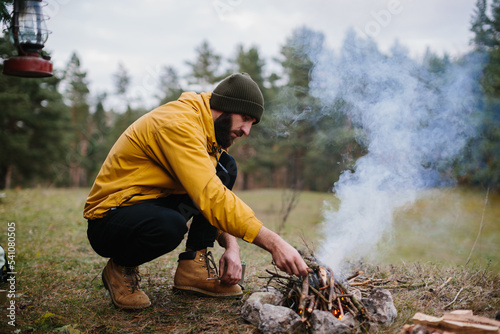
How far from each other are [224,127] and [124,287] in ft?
4.34

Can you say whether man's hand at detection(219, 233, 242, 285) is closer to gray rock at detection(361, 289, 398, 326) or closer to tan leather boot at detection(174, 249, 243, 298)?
tan leather boot at detection(174, 249, 243, 298)

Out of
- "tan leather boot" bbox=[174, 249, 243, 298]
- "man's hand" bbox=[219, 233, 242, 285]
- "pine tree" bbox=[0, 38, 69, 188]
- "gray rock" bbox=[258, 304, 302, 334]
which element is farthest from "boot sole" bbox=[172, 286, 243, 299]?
"pine tree" bbox=[0, 38, 69, 188]

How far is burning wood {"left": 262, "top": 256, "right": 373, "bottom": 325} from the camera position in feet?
7.11

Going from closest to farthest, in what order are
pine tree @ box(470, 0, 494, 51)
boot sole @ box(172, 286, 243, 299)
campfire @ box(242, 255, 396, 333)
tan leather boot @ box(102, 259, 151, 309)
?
1. campfire @ box(242, 255, 396, 333)
2. tan leather boot @ box(102, 259, 151, 309)
3. boot sole @ box(172, 286, 243, 299)
4. pine tree @ box(470, 0, 494, 51)

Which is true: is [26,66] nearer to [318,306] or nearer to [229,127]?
[229,127]

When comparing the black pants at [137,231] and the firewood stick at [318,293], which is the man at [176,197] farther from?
the firewood stick at [318,293]

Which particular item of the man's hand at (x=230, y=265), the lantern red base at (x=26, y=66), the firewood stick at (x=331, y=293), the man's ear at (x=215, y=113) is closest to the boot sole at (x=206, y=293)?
the man's hand at (x=230, y=265)

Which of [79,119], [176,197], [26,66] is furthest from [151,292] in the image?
[79,119]

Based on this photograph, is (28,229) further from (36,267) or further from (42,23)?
(42,23)

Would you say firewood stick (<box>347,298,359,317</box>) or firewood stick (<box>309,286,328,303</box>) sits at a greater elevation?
firewood stick (<box>309,286,328,303</box>)

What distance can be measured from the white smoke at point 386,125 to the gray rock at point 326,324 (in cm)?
84

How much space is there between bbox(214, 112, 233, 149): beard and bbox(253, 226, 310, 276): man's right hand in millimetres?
850

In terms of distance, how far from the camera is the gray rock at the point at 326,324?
6.58ft

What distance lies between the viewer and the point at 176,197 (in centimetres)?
268
